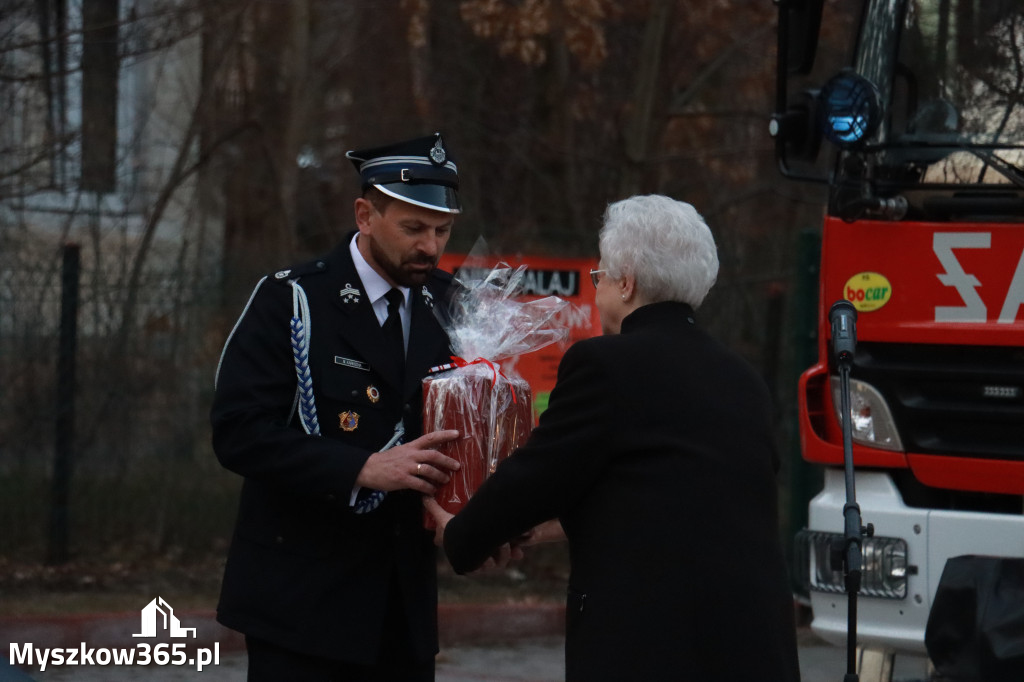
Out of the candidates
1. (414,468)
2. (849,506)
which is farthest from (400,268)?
(849,506)

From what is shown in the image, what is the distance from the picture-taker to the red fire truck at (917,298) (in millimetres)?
5285

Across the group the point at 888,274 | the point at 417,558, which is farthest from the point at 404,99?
the point at 417,558

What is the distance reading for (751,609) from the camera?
9.70 ft

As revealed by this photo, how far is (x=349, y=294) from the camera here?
3678mm

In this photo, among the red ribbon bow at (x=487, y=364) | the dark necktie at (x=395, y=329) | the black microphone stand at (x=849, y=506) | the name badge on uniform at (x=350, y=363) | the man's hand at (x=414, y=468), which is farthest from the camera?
the black microphone stand at (x=849, y=506)

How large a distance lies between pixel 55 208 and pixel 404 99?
28.4 ft

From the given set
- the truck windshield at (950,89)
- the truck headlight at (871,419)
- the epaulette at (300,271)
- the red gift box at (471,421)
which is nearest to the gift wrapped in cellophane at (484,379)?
the red gift box at (471,421)

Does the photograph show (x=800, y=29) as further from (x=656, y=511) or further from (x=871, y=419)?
(x=656, y=511)

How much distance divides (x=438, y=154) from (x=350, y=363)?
0.62 meters

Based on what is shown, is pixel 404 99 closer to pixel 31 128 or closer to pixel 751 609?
pixel 31 128

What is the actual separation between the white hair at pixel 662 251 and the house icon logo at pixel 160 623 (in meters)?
5.05

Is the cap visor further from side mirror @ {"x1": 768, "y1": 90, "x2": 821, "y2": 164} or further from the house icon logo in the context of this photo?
the house icon logo

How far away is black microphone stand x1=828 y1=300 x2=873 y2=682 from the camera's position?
14.1 feet

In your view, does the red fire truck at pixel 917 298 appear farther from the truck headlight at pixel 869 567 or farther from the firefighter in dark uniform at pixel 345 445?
the firefighter in dark uniform at pixel 345 445
